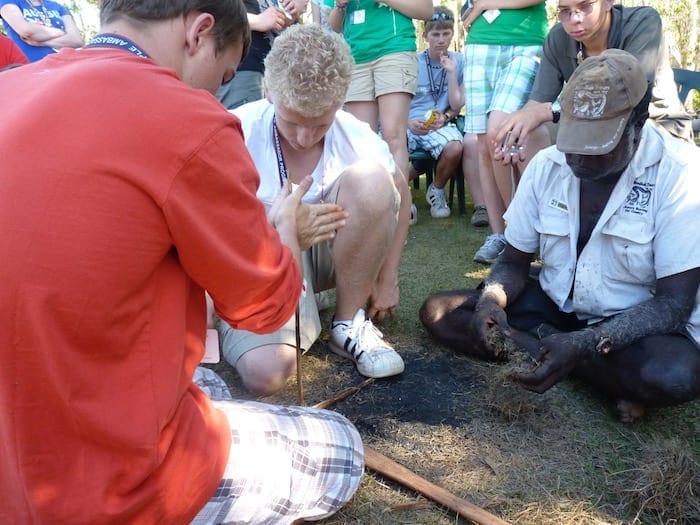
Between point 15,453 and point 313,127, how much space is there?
70.0 inches

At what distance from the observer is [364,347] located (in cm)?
288

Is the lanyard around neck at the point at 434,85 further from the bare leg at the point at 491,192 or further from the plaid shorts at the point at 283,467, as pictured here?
the plaid shorts at the point at 283,467

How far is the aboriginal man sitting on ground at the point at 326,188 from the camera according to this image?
250cm

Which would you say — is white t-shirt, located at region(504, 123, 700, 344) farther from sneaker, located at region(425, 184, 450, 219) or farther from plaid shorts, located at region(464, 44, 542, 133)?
sneaker, located at region(425, 184, 450, 219)

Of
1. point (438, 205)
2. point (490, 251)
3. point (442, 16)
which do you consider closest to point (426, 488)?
point (490, 251)

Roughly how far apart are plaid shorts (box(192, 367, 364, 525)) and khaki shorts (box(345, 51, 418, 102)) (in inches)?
115

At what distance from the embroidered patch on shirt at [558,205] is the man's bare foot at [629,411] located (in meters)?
0.85

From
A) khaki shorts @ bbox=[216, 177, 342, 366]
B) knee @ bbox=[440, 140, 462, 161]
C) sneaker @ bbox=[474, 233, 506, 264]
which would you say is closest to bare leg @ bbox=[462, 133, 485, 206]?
knee @ bbox=[440, 140, 462, 161]

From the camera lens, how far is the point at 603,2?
132 inches

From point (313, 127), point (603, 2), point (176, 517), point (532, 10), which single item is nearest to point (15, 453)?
point (176, 517)

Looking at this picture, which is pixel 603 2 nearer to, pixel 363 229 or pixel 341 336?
pixel 363 229

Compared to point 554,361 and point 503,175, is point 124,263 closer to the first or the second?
point 554,361

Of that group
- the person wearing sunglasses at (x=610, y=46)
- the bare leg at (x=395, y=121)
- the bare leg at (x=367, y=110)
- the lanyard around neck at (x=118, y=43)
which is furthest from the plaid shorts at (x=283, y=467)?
the bare leg at (x=367, y=110)

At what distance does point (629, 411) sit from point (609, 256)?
64cm
